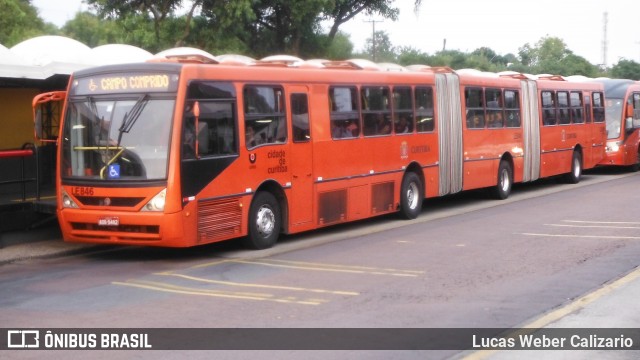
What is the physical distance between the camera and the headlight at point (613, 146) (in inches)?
1209

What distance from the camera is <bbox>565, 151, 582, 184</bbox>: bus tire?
2727 centimetres

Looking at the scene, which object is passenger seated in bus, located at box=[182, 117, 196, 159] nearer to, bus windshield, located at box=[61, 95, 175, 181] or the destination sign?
bus windshield, located at box=[61, 95, 175, 181]

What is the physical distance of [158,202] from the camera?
41.2 ft

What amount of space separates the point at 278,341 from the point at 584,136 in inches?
851

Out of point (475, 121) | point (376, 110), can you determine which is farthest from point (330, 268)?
point (475, 121)

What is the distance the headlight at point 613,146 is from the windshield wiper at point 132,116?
21.5 metres

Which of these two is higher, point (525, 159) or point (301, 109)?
point (301, 109)

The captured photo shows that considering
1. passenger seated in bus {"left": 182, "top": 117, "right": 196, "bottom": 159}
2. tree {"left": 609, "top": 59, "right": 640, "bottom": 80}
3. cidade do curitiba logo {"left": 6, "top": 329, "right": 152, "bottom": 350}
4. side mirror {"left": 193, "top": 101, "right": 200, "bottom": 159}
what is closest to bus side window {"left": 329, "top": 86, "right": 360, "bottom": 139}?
side mirror {"left": 193, "top": 101, "right": 200, "bottom": 159}

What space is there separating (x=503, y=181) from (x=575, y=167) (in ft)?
18.2

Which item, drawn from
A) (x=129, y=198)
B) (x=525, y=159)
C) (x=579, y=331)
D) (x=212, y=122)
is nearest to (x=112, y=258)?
(x=129, y=198)

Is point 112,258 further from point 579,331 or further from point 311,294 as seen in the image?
point 579,331

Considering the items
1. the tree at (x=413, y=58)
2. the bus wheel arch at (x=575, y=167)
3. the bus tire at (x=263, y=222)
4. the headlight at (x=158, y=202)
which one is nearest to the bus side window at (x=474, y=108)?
the bus wheel arch at (x=575, y=167)

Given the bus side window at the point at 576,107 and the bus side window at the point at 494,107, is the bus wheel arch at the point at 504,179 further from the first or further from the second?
the bus side window at the point at 576,107

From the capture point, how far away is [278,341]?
8266 mm
